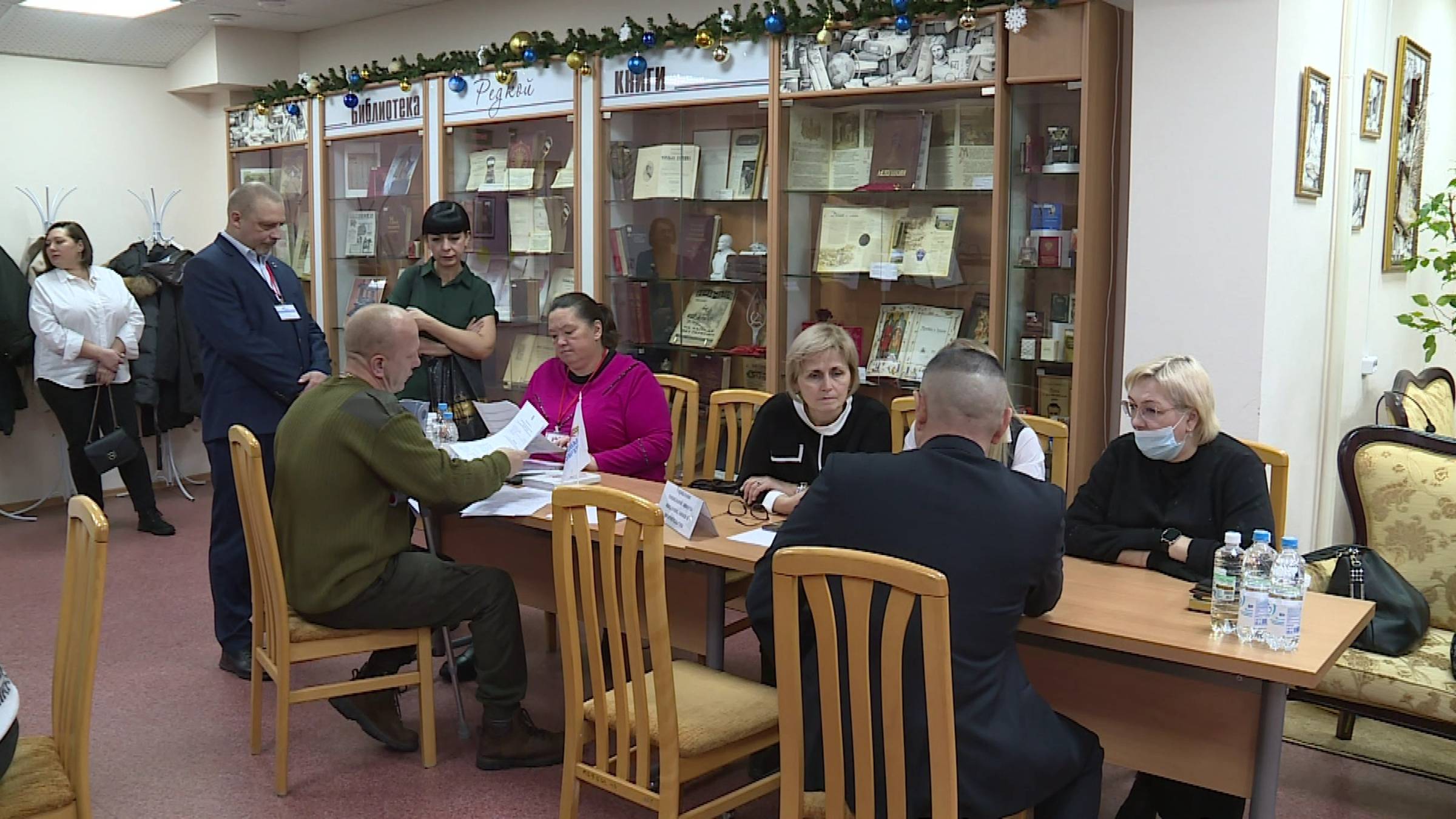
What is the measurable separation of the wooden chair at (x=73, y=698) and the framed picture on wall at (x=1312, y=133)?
11.8 ft

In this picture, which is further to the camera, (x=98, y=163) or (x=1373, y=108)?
(x=98, y=163)

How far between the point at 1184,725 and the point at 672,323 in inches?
140

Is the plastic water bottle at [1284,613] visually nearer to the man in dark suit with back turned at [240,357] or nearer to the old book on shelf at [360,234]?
the man in dark suit with back turned at [240,357]

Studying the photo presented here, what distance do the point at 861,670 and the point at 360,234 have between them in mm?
5670

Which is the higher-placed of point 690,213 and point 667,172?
point 667,172

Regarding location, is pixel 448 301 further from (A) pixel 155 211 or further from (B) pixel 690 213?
(A) pixel 155 211

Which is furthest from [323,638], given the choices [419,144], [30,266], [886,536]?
[30,266]

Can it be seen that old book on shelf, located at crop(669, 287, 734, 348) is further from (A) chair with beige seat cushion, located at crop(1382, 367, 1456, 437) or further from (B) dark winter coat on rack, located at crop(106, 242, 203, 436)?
(B) dark winter coat on rack, located at crop(106, 242, 203, 436)

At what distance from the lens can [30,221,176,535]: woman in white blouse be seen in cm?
627

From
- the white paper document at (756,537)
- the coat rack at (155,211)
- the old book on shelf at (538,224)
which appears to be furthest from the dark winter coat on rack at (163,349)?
the white paper document at (756,537)

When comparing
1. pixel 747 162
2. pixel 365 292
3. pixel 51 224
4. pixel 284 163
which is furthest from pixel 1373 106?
pixel 51 224

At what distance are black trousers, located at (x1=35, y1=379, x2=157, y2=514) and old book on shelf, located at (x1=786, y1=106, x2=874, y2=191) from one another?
3.68 metres

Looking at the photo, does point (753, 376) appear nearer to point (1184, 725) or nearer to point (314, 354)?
point (314, 354)

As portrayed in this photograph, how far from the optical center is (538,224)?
6.09 meters
